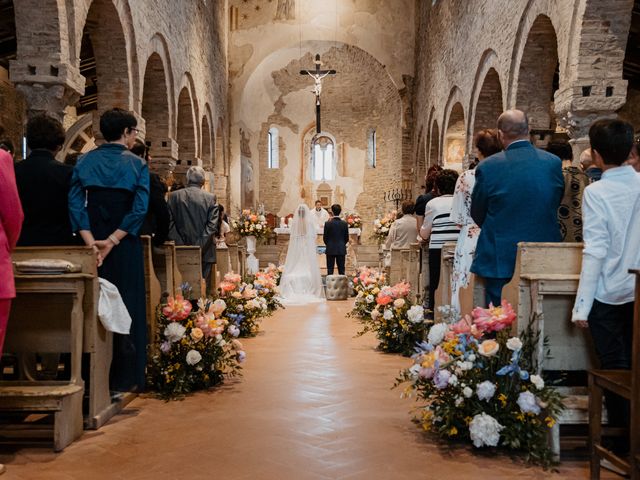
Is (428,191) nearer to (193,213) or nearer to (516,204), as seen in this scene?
(193,213)

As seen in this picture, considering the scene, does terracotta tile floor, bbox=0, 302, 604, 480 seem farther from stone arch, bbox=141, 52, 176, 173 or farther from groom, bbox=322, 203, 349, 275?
stone arch, bbox=141, 52, 176, 173

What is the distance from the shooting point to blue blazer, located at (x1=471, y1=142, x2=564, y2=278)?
3.46 metres

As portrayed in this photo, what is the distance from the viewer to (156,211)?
4.62 m

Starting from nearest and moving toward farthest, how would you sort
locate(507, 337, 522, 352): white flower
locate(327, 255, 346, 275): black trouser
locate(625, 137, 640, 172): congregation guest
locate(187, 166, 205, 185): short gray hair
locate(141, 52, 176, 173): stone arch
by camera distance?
locate(507, 337, 522, 352): white flower < locate(625, 137, 640, 172): congregation guest < locate(187, 166, 205, 185): short gray hair < locate(141, 52, 176, 173): stone arch < locate(327, 255, 346, 275): black trouser

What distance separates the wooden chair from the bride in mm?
8716

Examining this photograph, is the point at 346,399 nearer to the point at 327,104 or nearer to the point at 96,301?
the point at 96,301

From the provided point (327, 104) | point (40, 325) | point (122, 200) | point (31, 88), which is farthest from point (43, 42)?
point (327, 104)

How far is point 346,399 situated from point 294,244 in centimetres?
732

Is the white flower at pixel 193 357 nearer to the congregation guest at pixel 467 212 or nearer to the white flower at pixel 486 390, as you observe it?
the congregation guest at pixel 467 212

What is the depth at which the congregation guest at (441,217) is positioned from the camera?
5.40 meters

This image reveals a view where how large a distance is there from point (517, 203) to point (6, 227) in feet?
9.10

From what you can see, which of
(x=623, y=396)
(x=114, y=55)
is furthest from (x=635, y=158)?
(x=114, y=55)

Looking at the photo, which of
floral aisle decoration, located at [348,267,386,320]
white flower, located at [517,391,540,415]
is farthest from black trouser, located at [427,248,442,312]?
white flower, located at [517,391,540,415]

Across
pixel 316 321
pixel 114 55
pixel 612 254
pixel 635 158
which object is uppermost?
pixel 114 55
